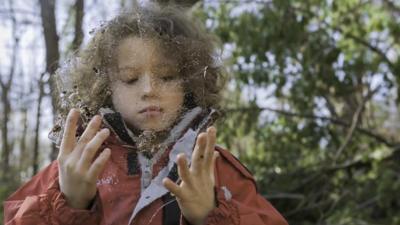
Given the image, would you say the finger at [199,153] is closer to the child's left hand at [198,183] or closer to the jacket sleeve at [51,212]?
the child's left hand at [198,183]

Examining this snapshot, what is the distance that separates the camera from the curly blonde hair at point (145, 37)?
1981mm

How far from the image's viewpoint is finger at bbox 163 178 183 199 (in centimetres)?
150

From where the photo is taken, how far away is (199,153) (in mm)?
1531

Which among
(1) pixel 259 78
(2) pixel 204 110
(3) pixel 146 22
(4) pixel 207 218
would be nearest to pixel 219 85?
(2) pixel 204 110

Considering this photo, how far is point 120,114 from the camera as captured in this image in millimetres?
1921

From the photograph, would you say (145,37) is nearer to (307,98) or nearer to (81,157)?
(81,157)

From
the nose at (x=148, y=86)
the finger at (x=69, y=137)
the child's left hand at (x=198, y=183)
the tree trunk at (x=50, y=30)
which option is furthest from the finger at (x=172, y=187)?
the tree trunk at (x=50, y=30)

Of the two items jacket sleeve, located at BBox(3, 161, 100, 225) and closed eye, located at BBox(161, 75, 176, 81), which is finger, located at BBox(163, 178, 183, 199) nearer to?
jacket sleeve, located at BBox(3, 161, 100, 225)

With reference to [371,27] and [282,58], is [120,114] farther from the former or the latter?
[371,27]

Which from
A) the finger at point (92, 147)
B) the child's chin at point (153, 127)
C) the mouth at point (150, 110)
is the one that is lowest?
the finger at point (92, 147)

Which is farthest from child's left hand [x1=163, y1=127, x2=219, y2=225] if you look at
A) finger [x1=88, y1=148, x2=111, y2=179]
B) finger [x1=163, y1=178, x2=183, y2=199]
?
finger [x1=88, y1=148, x2=111, y2=179]

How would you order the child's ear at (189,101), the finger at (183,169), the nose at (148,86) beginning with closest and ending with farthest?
the finger at (183,169), the nose at (148,86), the child's ear at (189,101)

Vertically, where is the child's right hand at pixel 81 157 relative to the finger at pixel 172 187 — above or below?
above

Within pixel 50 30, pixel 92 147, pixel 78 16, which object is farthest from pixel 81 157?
pixel 50 30
